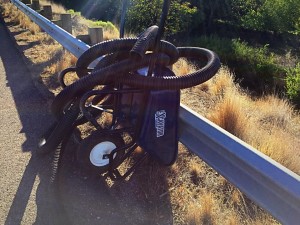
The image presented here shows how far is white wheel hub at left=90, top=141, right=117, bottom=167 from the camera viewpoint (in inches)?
105

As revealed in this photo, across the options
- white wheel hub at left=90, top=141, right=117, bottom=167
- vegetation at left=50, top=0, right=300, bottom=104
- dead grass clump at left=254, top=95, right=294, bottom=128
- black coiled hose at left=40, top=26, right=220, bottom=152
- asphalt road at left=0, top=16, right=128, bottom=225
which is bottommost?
vegetation at left=50, top=0, right=300, bottom=104

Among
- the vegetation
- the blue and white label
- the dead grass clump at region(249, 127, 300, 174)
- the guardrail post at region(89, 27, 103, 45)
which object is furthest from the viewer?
the vegetation

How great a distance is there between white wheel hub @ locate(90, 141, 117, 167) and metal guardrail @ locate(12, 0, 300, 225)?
569 mm

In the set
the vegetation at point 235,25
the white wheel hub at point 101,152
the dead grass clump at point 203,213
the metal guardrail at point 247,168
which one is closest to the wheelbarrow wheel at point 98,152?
the white wheel hub at point 101,152

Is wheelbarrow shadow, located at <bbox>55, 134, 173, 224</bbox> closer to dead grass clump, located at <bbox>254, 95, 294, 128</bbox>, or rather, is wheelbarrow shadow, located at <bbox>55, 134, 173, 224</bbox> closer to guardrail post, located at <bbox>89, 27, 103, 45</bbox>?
dead grass clump, located at <bbox>254, 95, 294, 128</bbox>

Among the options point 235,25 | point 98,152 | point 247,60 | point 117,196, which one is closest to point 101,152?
point 98,152

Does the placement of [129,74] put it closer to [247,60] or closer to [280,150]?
[280,150]

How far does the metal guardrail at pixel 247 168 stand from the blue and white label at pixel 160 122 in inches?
8.0

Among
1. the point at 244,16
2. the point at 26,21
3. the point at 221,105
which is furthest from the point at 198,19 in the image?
the point at 221,105

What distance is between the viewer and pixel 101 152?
2.70 m

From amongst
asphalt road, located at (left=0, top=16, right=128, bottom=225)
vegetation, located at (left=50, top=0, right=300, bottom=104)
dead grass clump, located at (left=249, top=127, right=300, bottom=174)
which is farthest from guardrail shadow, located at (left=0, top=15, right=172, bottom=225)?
vegetation, located at (left=50, top=0, right=300, bottom=104)

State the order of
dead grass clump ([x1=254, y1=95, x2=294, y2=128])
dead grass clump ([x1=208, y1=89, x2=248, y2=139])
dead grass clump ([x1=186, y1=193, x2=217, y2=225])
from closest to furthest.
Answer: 1. dead grass clump ([x1=186, y1=193, x2=217, y2=225])
2. dead grass clump ([x1=208, y1=89, x2=248, y2=139])
3. dead grass clump ([x1=254, y1=95, x2=294, y2=128])

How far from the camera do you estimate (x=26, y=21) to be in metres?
10.4

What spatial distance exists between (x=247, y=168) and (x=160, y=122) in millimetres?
755
